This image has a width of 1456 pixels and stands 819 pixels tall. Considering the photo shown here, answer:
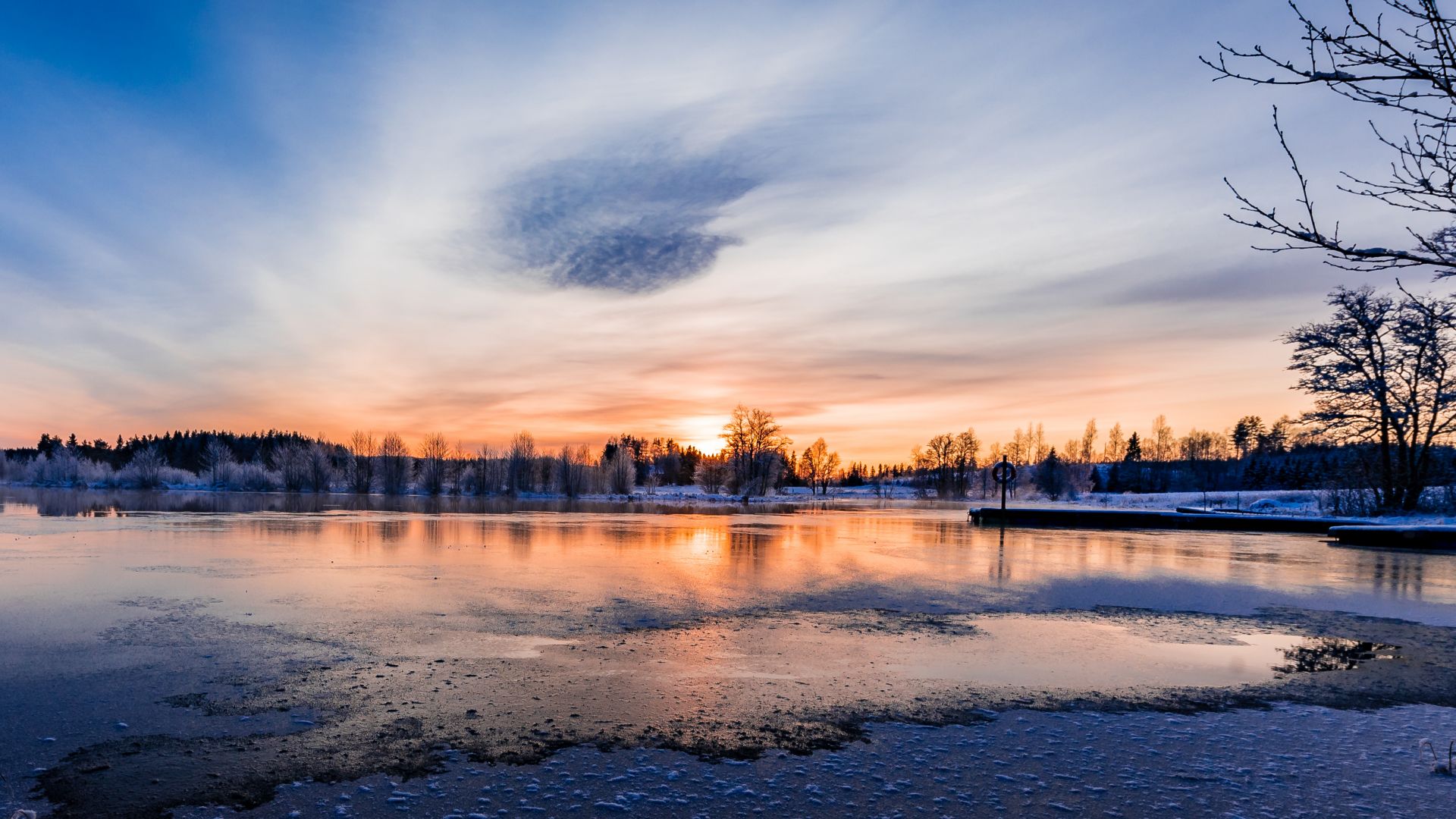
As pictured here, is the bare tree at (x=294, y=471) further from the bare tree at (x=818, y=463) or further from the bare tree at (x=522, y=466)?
the bare tree at (x=818, y=463)

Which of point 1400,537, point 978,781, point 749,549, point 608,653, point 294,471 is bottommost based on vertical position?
point 294,471

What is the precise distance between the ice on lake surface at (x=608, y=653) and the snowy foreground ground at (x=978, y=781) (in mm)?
119

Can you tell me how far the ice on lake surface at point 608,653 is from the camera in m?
4.98

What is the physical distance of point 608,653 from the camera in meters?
7.46

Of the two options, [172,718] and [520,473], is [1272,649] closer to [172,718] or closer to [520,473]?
[172,718]

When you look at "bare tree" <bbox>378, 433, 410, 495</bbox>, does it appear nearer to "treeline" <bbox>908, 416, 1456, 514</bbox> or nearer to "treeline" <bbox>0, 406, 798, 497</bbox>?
"treeline" <bbox>0, 406, 798, 497</bbox>

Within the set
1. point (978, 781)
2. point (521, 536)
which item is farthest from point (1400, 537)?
point (978, 781)

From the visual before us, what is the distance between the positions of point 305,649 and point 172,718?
6.71 feet

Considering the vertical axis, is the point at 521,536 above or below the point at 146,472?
above

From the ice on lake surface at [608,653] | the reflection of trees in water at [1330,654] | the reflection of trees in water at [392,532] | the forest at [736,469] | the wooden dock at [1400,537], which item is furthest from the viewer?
the forest at [736,469]

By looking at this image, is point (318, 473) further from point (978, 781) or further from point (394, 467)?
point (978, 781)

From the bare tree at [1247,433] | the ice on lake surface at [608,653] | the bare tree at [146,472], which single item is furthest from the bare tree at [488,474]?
the bare tree at [1247,433]

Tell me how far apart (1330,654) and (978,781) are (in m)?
5.87

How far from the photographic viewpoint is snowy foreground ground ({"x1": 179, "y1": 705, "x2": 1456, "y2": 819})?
410 centimetres
